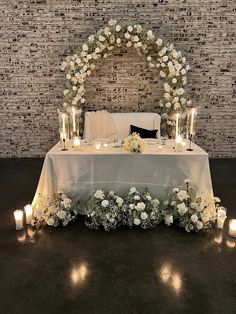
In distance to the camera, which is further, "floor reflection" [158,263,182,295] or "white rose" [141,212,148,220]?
"white rose" [141,212,148,220]

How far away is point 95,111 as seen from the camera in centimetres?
578

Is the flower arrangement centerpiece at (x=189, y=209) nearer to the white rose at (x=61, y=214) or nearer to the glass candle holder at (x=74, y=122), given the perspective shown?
the white rose at (x=61, y=214)

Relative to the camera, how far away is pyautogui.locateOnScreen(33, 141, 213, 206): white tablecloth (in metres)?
3.35

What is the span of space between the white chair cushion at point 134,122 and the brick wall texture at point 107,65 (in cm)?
52

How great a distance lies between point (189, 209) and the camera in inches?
129

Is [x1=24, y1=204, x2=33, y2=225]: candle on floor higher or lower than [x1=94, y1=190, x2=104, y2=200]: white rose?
lower

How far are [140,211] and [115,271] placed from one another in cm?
85

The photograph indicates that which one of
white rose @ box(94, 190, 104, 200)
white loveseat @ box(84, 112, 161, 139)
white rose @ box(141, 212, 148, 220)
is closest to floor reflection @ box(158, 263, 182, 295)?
white rose @ box(141, 212, 148, 220)

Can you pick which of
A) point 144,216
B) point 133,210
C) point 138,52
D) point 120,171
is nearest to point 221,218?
point 144,216

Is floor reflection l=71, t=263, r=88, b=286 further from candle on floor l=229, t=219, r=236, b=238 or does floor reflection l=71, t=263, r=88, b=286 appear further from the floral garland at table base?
candle on floor l=229, t=219, r=236, b=238

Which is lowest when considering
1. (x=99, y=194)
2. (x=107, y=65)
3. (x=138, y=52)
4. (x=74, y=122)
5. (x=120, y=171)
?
(x=99, y=194)

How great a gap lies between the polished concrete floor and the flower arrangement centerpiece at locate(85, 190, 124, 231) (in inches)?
4.4

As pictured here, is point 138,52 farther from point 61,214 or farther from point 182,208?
point 61,214

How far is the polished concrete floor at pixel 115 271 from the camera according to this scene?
2227 millimetres
